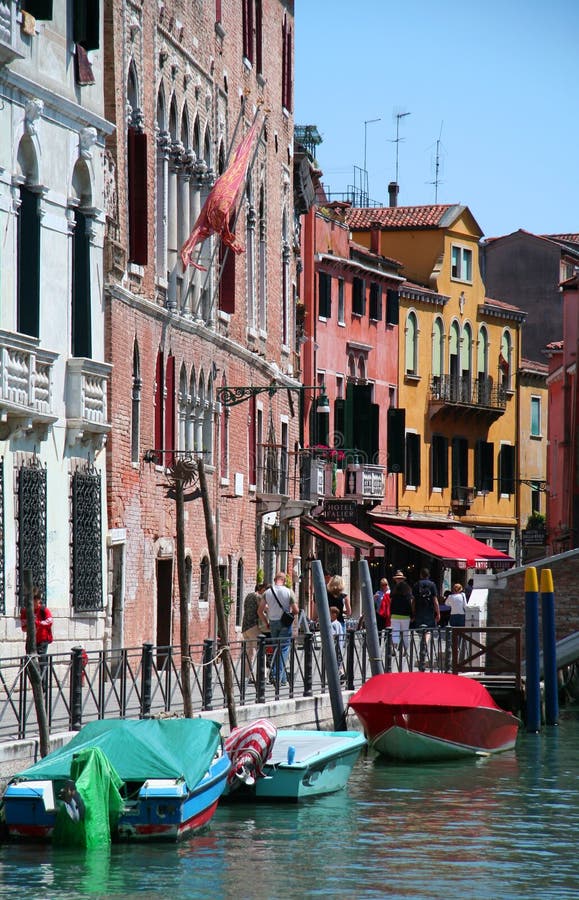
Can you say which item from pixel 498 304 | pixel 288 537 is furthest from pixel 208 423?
pixel 498 304

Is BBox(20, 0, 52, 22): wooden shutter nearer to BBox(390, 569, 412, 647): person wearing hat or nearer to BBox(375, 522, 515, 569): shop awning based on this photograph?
BBox(390, 569, 412, 647): person wearing hat

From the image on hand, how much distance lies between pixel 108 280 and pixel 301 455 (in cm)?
1755

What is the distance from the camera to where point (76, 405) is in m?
25.6

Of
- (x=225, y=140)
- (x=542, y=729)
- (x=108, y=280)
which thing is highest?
(x=225, y=140)

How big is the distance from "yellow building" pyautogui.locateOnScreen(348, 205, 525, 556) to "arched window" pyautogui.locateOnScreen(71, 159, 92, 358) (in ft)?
89.9

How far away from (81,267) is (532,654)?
8.88 m

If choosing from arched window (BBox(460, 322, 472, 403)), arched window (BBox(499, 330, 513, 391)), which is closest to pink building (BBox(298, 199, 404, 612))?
arched window (BBox(460, 322, 472, 403))

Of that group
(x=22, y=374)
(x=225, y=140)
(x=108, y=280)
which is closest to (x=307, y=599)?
(x=225, y=140)

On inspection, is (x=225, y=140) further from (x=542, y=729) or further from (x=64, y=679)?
(x=64, y=679)

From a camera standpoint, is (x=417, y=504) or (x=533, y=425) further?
(x=533, y=425)

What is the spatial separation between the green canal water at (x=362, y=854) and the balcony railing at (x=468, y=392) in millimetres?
34193

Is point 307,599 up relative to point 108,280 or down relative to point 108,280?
down

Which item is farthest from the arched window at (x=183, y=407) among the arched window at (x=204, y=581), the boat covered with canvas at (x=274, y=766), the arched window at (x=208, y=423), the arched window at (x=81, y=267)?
the boat covered with canvas at (x=274, y=766)

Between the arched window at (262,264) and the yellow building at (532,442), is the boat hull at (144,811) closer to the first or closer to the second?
the arched window at (262,264)
